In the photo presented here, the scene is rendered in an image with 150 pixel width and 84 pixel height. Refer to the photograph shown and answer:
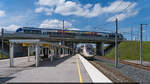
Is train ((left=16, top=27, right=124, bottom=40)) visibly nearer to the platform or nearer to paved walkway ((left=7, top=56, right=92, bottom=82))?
the platform

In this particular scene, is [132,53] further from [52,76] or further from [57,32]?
[52,76]

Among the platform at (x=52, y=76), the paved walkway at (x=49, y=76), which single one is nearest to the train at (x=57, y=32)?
the platform at (x=52, y=76)

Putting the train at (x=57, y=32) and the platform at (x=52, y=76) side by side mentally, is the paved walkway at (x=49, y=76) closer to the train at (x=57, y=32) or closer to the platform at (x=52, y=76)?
the platform at (x=52, y=76)

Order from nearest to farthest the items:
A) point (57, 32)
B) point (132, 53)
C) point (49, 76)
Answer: point (49, 76) < point (132, 53) < point (57, 32)

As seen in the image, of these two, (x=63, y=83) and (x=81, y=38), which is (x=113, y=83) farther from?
(x=81, y=38)

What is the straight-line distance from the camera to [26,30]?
137ft

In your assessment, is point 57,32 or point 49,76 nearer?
point 49,76

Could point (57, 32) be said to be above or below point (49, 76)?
above

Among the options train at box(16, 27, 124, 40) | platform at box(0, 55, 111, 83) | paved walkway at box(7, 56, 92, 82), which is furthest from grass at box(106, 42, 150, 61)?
paved walkway at box(7, 56, 92, 82)

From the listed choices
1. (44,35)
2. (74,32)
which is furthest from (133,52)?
(44,35)

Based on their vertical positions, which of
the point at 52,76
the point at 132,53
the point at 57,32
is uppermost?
the point at 57,32

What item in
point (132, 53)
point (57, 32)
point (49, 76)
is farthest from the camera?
point (57, 32)

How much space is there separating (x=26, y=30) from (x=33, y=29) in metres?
2.35

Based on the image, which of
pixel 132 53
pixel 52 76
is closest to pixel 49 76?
pixel 52 76
